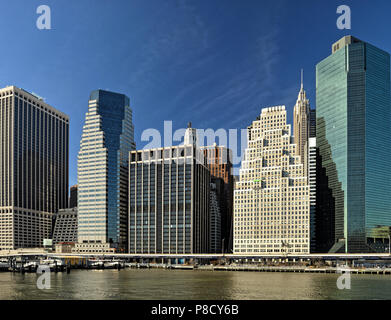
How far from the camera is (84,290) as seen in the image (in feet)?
306

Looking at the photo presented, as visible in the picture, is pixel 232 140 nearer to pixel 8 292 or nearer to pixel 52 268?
pixel 8 292
